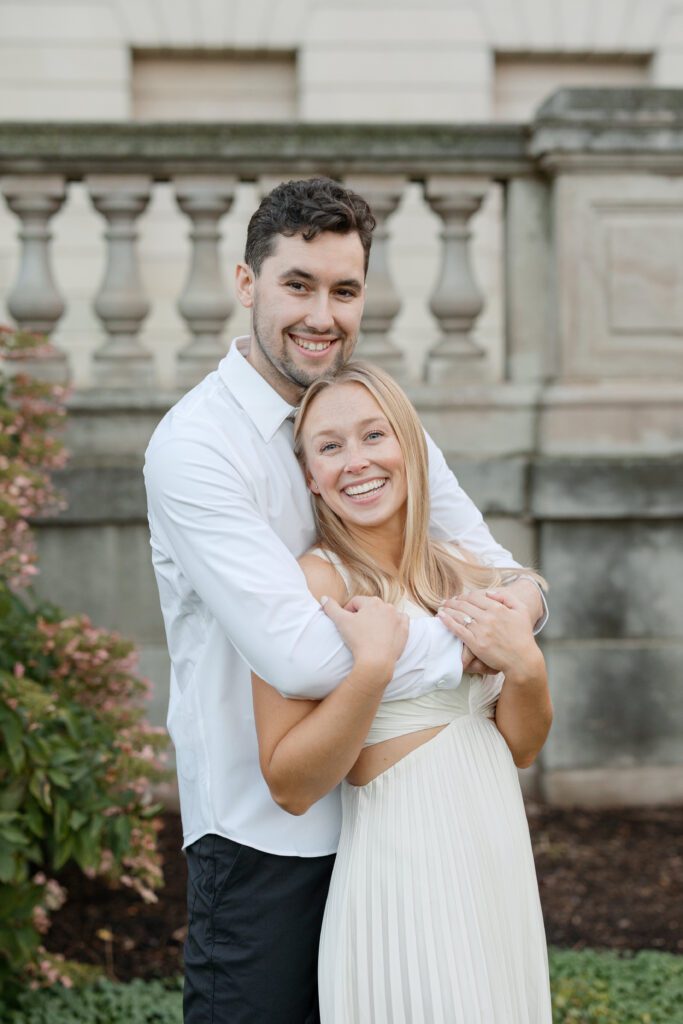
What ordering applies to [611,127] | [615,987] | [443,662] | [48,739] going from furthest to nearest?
1. [611,127]
2. [615,987]
3. [48,739]
4. [443,662]

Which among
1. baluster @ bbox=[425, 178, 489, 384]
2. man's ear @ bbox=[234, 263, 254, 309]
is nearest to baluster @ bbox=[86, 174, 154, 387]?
baluster @ bbox=[425, 178, 489, 384]

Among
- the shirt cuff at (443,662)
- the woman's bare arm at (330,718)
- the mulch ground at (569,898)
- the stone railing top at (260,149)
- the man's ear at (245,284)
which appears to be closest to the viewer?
the woman's bare arm at (330,718)

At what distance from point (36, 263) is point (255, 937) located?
11.9 ft

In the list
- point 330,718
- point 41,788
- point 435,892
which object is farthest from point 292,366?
point 41,788

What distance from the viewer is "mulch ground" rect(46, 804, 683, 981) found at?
4.16 metres

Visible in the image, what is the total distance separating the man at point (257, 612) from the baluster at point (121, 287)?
9.22 ft

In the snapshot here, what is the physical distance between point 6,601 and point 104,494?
1.49m

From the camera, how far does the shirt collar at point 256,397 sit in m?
2.39

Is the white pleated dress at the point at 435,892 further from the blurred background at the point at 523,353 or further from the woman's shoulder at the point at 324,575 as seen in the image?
the blurred background at the point at 523,353

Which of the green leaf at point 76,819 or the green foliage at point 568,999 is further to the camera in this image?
the green foliage at point 568,999

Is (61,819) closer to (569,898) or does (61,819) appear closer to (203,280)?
(569,898)

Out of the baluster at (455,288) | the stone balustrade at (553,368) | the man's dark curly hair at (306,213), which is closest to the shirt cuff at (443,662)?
the man's dark curly hair at (306,213)

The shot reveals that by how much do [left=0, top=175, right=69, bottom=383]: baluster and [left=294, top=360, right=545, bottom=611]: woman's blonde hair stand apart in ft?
9.78

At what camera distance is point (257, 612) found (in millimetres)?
2072
